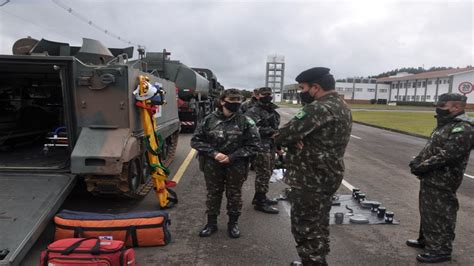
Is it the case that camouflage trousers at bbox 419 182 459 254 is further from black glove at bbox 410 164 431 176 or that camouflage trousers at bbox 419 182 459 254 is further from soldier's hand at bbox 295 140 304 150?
soldier's hand at bbox 295 140 304 150

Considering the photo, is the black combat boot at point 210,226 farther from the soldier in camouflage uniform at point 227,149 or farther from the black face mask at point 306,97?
the black face mask at point 306,97

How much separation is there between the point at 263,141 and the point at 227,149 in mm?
1276

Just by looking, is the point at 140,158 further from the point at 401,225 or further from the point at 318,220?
the point at 401,225

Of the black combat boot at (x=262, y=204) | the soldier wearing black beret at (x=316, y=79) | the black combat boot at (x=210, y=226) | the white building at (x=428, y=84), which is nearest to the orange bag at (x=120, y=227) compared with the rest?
the black combat boot at (x=210, y=226)

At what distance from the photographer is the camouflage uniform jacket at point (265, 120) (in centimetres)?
567

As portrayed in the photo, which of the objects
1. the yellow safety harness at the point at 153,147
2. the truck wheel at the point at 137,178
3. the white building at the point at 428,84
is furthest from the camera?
the white building at the point at 428,84

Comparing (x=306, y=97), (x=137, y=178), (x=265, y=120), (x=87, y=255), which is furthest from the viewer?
(x=265, y=120)

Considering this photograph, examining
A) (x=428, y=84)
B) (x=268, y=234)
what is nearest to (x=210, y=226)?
(x=268, y=234)

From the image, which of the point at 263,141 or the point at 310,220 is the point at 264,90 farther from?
the point at 310,220

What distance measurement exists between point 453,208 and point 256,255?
2.10m

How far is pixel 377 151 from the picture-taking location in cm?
1247

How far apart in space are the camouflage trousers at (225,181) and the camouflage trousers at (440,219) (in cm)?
202

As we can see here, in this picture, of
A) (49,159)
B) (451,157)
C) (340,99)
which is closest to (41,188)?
(49,159)

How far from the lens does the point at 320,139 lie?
128 inches
